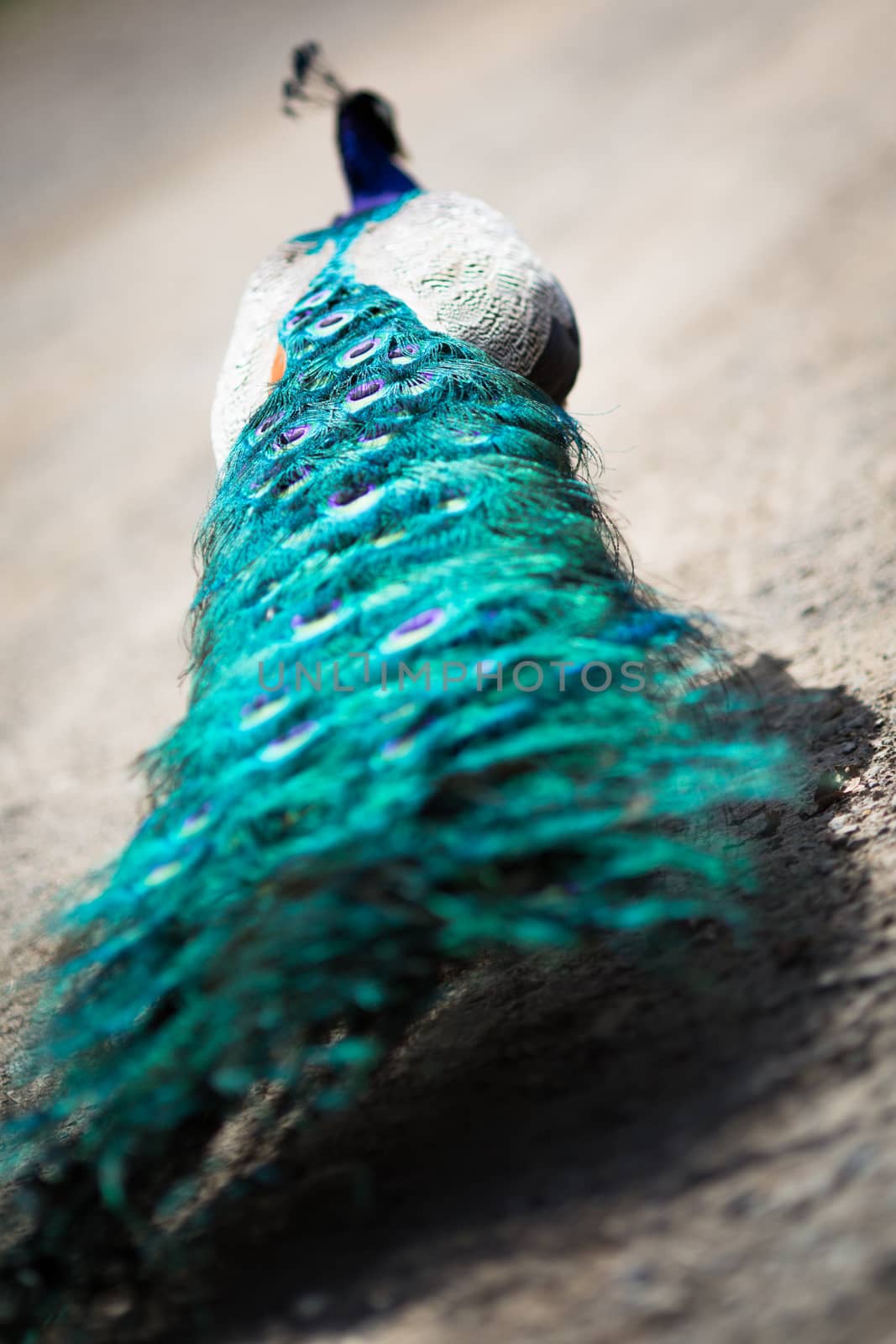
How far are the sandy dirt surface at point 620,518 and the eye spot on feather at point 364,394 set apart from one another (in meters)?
1.12

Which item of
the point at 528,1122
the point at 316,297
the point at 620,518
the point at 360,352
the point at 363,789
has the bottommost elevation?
the point at 528,1122

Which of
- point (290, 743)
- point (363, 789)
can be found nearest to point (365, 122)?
point (290, 743)

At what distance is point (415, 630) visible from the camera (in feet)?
5.00

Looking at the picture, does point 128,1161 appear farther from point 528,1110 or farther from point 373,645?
point 373,645

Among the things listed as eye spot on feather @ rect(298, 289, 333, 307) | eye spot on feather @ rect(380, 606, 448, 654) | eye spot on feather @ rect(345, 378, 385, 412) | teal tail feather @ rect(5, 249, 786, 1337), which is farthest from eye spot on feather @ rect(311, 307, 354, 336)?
eye spot on feather @ rect(380, 606, 448, 654)

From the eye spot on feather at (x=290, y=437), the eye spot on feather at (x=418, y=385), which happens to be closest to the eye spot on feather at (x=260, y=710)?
the eye spot on feather at (x=290, y=437)

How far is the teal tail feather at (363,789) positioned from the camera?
52.9 inches

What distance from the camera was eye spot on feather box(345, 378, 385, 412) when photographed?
1.98 m

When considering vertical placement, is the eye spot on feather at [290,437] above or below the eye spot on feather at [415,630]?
above

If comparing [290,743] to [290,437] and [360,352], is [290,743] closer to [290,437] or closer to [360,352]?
[290,437]

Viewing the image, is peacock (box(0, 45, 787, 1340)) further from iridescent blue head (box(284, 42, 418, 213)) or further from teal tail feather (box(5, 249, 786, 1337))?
iridescent blue head (box(284, 42, 418, 213))

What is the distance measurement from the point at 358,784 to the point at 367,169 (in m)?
2.56

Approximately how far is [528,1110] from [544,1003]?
273 millimetres

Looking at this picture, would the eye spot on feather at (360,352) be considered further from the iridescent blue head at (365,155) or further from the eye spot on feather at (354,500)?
the iridescent blue head at (365,155)
